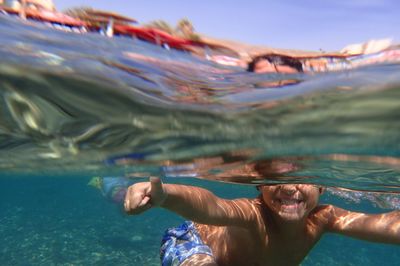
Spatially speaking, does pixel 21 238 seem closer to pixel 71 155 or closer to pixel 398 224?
pixel 71 155

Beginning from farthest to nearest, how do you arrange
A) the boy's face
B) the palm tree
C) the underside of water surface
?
the boy's face, the underside of water surface, the palm tree

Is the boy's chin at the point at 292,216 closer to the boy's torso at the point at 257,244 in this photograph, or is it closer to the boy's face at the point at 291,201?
the boy's face at the point at 291,201

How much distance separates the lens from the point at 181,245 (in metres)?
6.62

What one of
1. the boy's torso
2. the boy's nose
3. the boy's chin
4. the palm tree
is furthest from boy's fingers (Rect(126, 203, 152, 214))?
the boy's nose

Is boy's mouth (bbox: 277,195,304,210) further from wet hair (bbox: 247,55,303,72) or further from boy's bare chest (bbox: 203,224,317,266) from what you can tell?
wet hair (bbox: 247,55,303,72)

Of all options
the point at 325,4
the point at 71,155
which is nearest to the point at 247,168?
the point at 71,155

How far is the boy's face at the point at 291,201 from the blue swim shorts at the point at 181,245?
162 centimetres

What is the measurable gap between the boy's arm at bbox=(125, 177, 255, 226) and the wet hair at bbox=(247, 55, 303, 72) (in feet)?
6.77

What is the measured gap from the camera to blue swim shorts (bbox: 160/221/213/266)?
637 cm

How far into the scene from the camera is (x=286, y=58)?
502 centimetres

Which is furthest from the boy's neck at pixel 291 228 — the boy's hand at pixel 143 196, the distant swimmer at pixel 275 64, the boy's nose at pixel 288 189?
the boy's hand at pixel 143 196

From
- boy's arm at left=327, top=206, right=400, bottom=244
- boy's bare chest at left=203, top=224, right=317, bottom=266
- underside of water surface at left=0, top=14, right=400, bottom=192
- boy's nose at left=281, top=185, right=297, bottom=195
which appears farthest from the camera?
boy's nose at left=281, top=185, right=297, bottom=195

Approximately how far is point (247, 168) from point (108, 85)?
5.61 meters

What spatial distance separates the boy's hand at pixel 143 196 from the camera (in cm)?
387
